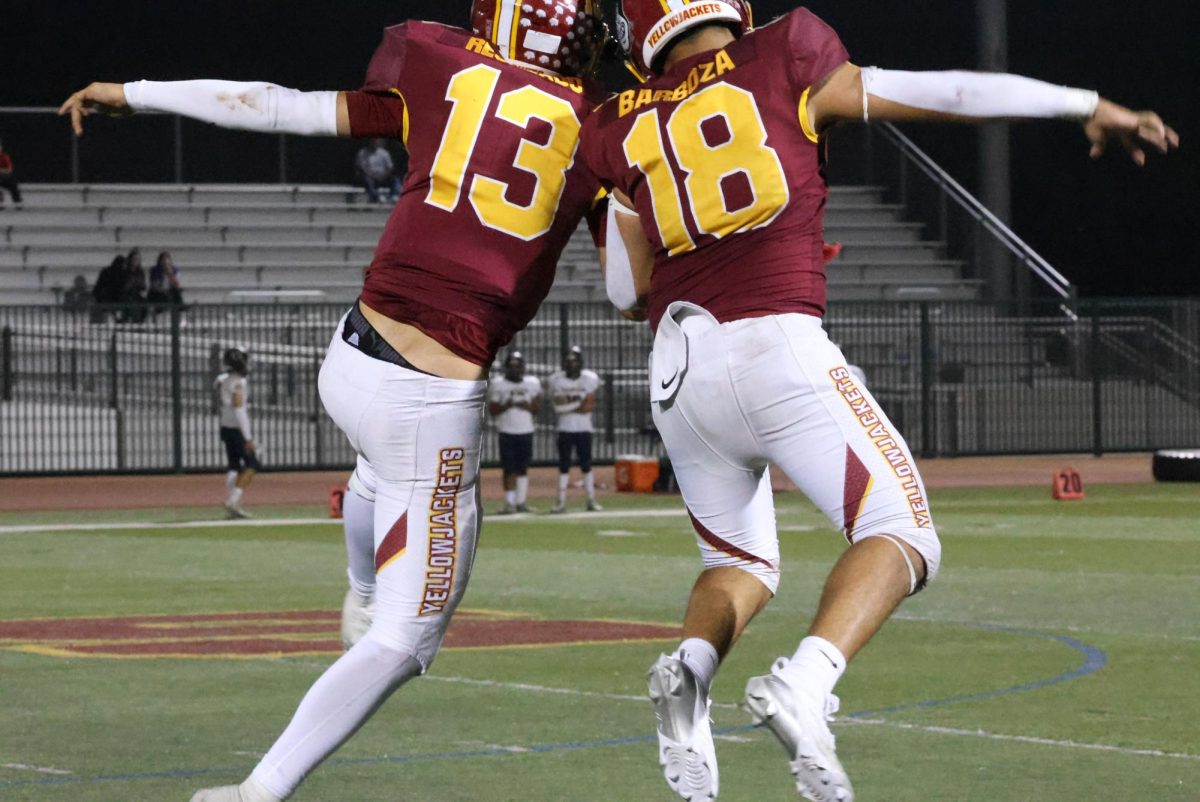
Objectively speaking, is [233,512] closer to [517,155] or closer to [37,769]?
[37,769]

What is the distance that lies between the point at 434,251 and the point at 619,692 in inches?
151

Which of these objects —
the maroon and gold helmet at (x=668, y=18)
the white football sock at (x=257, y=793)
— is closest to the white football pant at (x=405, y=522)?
the white football sock at (x=257, y=793)

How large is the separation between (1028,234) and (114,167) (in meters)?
16.8

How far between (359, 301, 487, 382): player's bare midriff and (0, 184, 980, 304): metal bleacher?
26603 mm

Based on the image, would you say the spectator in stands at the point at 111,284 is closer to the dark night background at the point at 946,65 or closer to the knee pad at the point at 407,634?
the dark night background at the point at 946,65

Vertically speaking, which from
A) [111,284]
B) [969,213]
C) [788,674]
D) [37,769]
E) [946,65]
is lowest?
[37,769]

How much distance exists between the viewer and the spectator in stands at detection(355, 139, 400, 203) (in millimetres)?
36312

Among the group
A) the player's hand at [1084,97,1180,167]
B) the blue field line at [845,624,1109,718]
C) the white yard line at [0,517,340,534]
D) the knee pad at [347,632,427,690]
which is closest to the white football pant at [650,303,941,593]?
the player's hand at [1084,97,1180,167]

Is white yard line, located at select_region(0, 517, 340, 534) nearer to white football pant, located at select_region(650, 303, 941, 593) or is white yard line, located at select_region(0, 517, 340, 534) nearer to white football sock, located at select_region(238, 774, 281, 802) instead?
white football sock, located at select_region(238, 774, 281, 802)

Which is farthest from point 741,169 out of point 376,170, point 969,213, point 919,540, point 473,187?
point 376,170

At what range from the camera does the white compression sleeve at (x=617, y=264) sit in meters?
5.69

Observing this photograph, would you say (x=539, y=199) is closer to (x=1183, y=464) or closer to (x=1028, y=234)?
(x=1183, y=464)

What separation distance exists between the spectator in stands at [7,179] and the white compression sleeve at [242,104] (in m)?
29.2

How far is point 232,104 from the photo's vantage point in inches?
231
